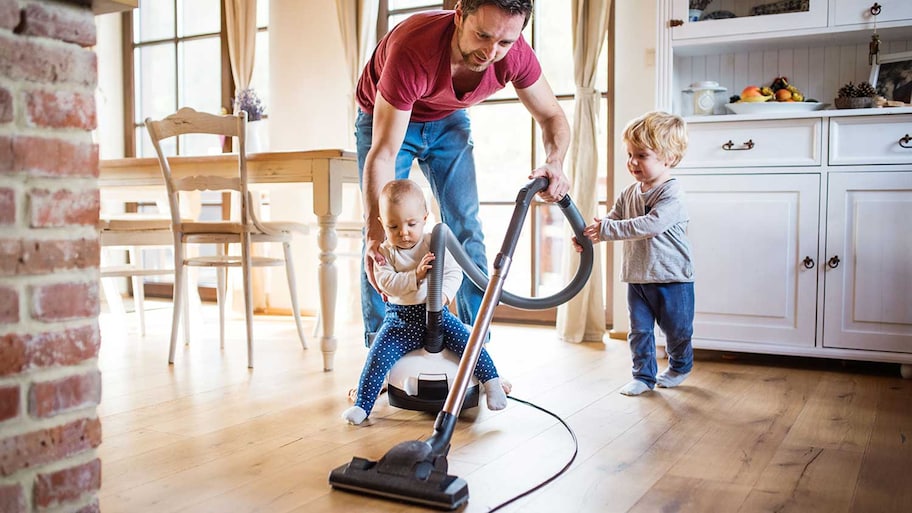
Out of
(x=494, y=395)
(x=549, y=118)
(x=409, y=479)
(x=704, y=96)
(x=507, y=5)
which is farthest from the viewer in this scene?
(x=704, y=96)

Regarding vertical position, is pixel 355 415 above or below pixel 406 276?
below

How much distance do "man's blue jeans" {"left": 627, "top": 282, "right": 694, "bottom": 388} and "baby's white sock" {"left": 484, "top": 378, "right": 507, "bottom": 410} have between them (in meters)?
0.58

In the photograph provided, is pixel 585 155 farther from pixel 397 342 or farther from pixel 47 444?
pixel 47 444

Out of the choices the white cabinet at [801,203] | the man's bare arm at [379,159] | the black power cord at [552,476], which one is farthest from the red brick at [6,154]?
the white cabinet at [801,203]

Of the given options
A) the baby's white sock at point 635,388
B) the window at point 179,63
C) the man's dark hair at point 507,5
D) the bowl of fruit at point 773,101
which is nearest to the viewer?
the man's dark hair at point 507,5

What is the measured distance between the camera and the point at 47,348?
1103mm

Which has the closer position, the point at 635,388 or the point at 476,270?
the point at 476,270

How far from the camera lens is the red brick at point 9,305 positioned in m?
1.05

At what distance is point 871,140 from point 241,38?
131 inches

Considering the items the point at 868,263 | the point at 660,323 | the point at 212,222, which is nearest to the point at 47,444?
the point at 660,323

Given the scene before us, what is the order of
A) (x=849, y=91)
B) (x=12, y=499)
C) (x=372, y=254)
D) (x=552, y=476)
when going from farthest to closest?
(x=849, y=91)
(x=372, y=254)
(x=552, y=476)
(x=12, y=499)

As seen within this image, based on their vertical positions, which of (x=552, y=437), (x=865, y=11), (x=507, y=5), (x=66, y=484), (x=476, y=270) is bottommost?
(x=552, y=437)

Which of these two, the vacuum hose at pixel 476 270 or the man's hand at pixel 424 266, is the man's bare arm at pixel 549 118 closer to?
the vacuum hose at pixel 476 270

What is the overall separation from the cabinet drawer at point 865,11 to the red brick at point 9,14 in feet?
8.86
